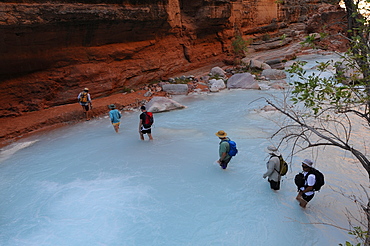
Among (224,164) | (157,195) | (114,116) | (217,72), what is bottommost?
(157,195)

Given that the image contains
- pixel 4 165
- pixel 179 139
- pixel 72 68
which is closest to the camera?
pixel 4 165

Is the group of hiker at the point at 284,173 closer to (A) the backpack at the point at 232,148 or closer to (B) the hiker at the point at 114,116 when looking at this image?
(A) the backpack at the point at 232,148

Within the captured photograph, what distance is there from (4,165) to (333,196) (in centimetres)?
836

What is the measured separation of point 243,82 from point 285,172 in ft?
34.3

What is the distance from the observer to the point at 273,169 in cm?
520

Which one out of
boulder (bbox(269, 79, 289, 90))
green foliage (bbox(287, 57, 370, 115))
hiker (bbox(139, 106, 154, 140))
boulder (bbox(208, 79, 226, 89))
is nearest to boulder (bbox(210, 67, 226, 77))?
boulder (bbox(208, 79, 226, 89))

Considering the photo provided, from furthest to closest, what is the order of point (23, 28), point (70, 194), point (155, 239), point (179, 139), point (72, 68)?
point (72, 68), point (23, 28), point (179, 139), point (70, 194), point (155, 239)

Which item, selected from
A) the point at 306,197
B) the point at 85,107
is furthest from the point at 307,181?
the point at 85,107

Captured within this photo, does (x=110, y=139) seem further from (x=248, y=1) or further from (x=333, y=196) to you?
(x=248, y=1)

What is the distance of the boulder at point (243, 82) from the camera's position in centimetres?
1475

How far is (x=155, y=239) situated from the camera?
15.3 ft

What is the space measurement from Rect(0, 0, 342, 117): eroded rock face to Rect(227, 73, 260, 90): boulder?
147 inches

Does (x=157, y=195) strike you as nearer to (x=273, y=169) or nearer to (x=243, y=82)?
(x=273, y=169)

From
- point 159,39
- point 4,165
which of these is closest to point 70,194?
point 4,165
